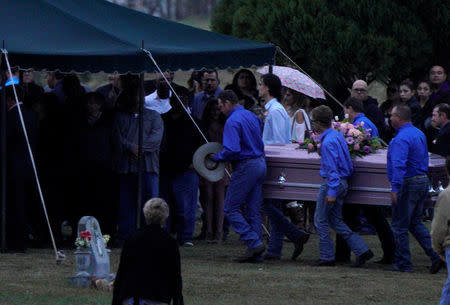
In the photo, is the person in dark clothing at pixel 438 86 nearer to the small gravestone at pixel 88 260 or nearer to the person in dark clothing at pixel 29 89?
the person in dark clothing at pixel 29 89

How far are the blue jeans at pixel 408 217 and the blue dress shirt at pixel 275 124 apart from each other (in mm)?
1999

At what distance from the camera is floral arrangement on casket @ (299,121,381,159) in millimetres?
13203

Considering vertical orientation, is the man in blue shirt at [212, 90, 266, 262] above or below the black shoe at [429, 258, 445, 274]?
above

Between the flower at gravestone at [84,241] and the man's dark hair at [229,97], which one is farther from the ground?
the man's dark hair at [229,97]

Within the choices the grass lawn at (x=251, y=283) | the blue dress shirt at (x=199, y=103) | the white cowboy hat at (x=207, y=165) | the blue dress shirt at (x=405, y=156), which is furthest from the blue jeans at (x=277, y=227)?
the blue dress shirt at (x=199, y=103)

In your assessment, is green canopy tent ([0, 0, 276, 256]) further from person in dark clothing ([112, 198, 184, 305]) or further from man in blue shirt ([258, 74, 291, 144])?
person in dark clothing ([112, 198, 184, 305])

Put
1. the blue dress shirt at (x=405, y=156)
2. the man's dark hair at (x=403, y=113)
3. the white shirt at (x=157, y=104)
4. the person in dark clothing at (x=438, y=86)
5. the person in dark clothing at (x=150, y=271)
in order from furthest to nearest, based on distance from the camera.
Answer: the person in dark clothing at (x=438, y=86) < the white shirt at (x=157, y=104) < the man's dark hair at (x=403, y=113) < the blue dress shirt at (x=405, y=156) < the person in dark clothing at (x=150, y=271)

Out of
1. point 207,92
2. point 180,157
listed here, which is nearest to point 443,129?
point 180,157

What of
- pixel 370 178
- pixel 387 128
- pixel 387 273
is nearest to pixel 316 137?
pixel 370 178

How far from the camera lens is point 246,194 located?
13227mm

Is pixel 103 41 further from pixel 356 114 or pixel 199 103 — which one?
pixel 356 114

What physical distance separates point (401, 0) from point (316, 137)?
8125 mm

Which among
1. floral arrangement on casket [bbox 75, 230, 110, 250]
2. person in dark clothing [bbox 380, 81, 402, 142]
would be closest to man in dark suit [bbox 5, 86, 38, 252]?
floral arrangement on casket [bbox 75, 230, 110, 250]

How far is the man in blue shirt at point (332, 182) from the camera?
1275 centimetres
